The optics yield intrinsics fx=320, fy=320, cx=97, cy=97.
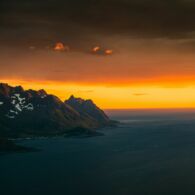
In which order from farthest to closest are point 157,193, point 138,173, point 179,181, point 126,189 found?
point 138,173
point 179,181
point 126,189
point 157,193

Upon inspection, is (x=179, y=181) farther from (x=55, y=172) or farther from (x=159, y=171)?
(x=55, y=172)

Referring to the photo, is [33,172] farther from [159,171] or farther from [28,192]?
[159,171]

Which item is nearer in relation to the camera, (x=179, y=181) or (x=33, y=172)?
(x=179, y=181)

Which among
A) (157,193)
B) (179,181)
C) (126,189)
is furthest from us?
(179,181)

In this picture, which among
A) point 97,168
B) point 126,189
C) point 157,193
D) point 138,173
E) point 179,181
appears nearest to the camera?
point 157,193

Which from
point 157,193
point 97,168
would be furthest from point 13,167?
point 157,193

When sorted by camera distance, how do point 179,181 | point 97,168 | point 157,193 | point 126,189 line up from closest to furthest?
point 157,193 < point 126,189 < point 179,181 < point 97,168

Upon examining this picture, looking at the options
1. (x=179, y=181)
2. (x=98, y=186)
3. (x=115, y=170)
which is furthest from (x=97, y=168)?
(x=179, y=181)

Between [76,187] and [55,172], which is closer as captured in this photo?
[76,187]
